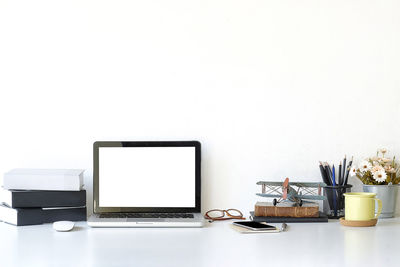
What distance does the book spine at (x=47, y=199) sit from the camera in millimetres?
1751

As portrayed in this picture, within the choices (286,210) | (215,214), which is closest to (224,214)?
(215,214)

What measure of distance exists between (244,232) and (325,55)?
0.70m

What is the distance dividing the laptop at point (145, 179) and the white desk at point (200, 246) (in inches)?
4.9

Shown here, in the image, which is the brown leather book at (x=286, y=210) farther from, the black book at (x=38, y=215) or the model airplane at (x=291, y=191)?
the black book at (x=38, y=215)

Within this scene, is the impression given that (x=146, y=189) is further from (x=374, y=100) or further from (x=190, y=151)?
(x=374, y=100)

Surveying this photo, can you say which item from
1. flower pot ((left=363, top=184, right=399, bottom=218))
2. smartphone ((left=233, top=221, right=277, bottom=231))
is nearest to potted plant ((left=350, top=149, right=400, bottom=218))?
flower pot ((left=363, top=184, right=399, bottom=218))

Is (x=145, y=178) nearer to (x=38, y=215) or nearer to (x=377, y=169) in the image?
(x=38, y=215)

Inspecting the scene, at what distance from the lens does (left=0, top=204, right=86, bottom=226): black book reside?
5.72 feet

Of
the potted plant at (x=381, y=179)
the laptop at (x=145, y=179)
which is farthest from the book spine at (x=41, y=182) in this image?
the potted plant at (x=381, y=179)

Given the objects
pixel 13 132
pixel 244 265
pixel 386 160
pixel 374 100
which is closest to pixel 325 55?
pixel 374 100

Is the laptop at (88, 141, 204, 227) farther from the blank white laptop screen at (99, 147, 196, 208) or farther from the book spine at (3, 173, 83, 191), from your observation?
the book spine at (3, 173, 83, 191)

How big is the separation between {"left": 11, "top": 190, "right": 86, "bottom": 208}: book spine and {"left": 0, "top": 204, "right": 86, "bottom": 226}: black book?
2 centimetres

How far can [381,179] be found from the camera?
6.17 ft

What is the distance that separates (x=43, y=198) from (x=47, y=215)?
54 mm
